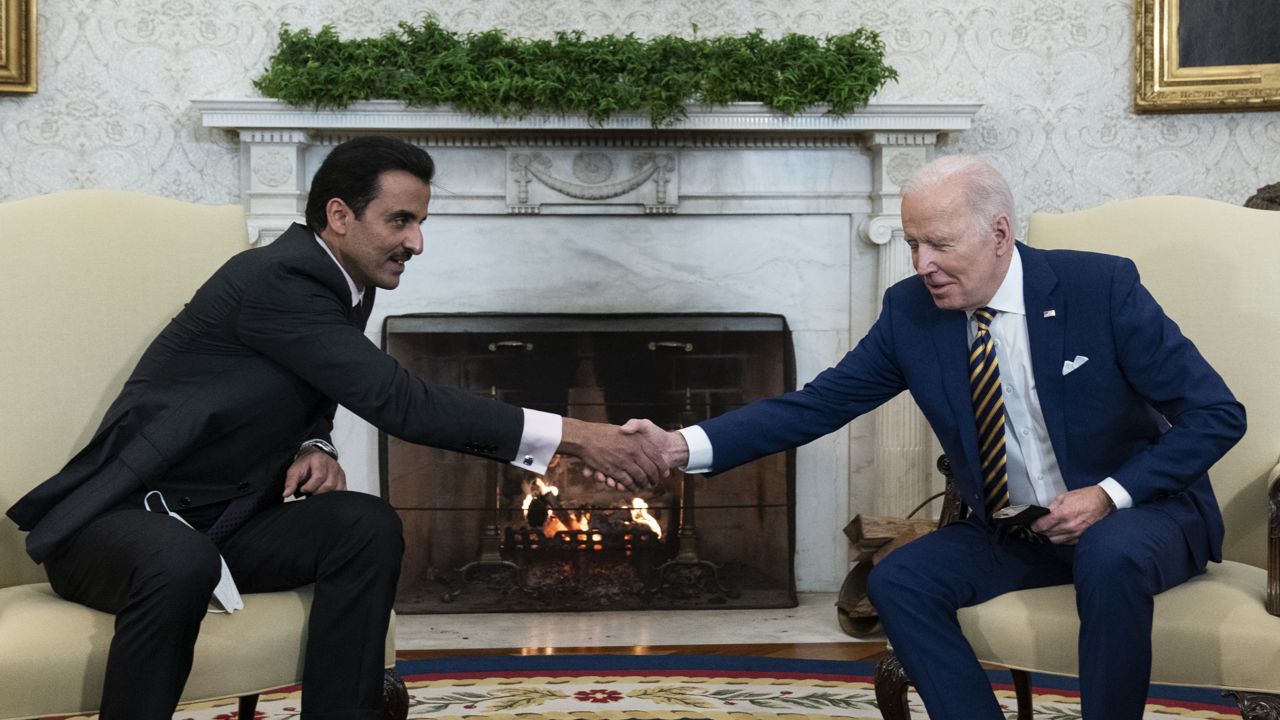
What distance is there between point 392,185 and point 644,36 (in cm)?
222

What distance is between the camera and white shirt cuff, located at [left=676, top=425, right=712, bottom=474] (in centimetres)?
259

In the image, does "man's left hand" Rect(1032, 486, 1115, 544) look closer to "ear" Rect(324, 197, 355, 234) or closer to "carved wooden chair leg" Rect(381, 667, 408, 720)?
"carved wooden chair leg" Rect(381, 667, 408, 720)

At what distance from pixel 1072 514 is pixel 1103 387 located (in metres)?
0.28

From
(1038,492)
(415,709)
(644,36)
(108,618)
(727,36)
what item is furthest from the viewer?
(644,36)

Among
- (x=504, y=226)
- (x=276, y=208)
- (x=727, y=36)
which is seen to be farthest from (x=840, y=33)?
(x=276, y=208)

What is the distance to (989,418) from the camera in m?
2.33

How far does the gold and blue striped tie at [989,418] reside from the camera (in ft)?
7.63

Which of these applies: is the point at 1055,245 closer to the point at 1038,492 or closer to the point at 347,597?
the point at 1038,492

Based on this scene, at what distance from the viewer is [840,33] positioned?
446 cm

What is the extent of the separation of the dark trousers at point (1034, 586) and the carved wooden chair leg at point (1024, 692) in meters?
0.38

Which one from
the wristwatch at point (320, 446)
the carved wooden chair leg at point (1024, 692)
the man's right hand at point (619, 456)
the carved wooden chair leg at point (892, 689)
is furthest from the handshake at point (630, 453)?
the carved wooden chair leg at point (1024, 692)

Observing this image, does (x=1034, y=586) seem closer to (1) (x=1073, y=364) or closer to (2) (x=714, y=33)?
(1) (x=1073, y=364)

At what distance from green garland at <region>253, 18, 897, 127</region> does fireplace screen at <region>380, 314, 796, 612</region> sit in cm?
74

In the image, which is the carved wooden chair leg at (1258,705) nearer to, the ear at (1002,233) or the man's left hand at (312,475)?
the ear at (1002,233)
